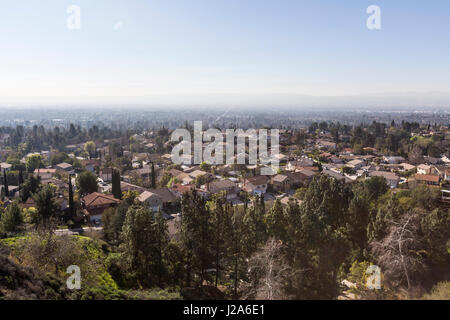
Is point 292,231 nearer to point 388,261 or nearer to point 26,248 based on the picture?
point 388,261

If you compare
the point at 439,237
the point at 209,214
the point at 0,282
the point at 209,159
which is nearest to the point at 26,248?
the point at 0,282

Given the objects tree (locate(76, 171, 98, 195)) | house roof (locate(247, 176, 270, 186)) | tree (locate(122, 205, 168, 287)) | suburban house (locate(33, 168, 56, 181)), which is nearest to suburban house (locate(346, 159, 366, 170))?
house roof (locate(247, 176, 270, 186))

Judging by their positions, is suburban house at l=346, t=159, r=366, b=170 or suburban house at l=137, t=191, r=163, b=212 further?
suburban house at l=346, t=159, r=366, b=170

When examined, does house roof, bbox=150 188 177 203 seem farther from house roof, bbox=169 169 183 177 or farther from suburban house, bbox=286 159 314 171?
suburban house, bbox=286 159 314 171

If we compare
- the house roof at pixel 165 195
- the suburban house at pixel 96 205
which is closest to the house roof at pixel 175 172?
the house roof at pixel 165 195

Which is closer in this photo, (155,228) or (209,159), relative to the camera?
(155,228)

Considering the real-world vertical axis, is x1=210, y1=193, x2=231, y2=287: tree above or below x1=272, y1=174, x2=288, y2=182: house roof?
above
